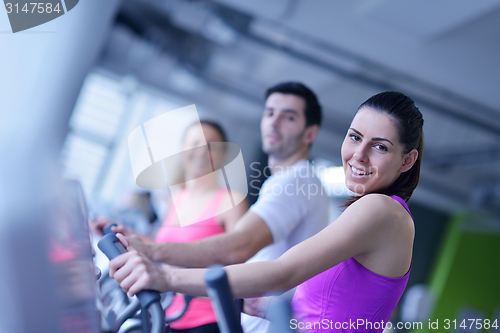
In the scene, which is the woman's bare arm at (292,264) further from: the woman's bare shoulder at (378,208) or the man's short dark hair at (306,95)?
the man's short dark hair at (306,95)

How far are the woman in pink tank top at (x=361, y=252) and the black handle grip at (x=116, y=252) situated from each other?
0.7 inches

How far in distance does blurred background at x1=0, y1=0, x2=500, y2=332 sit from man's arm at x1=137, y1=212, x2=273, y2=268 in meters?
0.19

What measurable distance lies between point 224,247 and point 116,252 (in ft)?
1.15

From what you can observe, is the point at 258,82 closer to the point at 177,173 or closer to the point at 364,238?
the point at 177,173

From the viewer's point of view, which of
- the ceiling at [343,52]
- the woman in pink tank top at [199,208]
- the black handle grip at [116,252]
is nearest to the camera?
the black handle grip at [116,252]

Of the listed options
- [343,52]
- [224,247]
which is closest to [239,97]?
[343,52]

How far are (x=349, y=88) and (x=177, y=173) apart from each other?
15.7 feet

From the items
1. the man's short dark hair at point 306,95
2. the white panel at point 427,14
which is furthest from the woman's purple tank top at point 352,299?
the white panel at point 427,14

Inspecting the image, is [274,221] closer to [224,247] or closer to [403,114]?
[224,247]

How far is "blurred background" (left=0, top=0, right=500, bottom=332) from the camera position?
23.1 inches

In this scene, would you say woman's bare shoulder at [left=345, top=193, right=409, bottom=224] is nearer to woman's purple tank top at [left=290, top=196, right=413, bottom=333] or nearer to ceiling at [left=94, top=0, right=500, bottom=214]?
woman's purple tank top at [left=290, top=196, right=413, bottom=333]

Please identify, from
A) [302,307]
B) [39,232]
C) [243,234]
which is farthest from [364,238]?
[39,232]

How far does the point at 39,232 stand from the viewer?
0.57m

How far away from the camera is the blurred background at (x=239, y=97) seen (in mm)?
587
